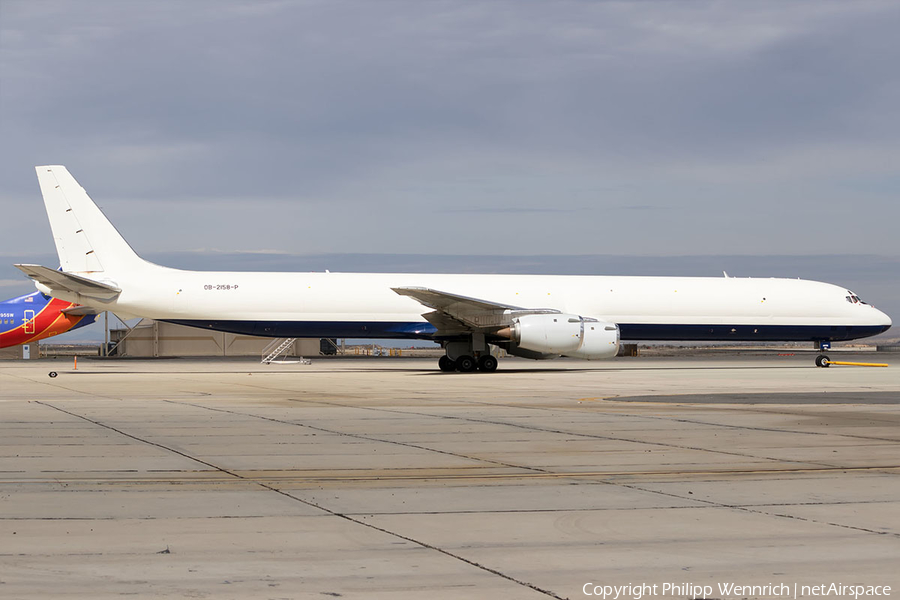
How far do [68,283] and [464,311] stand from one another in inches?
541

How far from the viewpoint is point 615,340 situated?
29.1m

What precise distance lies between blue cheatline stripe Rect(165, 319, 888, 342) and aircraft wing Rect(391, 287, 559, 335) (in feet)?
4.24

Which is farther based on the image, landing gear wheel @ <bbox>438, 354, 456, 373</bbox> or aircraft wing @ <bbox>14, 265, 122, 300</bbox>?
landing gear wheel @ <bbox>438, 354, 456, 373</bbox>

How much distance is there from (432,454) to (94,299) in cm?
2545

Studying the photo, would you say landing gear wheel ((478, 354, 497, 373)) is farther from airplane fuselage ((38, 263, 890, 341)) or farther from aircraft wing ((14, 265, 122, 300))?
aircraft wing ((14, 265, 122, 300))

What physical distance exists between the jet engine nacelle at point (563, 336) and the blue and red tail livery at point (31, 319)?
27548 millimetres

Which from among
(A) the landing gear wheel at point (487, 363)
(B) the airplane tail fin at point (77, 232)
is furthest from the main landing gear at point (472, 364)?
(B) the airplane tail fin at point (77, 232)

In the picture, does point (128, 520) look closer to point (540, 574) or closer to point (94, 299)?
point (540, 574)

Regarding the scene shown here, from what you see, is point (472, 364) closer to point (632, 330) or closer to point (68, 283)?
→ point (632, 330)

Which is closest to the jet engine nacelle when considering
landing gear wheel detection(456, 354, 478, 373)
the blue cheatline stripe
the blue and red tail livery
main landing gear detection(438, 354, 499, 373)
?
main landing gear detection(438, 354, 499, 373)

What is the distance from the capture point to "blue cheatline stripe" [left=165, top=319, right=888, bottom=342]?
103ft

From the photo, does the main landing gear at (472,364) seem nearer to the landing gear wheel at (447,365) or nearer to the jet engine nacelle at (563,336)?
the landing gear wheel at (447,365)

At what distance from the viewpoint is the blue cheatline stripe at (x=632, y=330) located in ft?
103

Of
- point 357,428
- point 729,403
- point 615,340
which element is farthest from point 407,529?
A: point 615,340
